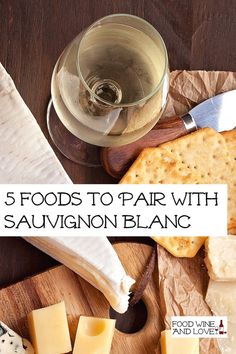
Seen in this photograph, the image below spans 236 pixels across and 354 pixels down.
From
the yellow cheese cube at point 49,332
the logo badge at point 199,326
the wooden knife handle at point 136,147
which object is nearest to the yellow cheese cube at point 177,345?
the logo badge at point 199,326

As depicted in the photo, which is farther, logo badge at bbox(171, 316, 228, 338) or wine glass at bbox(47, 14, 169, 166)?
logo badge at bbox(171, 316, 228, 338)

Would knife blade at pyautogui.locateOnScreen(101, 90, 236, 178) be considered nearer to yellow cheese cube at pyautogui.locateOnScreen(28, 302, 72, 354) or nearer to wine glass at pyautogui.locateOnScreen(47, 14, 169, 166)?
wine glass at pyautogui.locateOnScreen(47, 14, 169, 166)

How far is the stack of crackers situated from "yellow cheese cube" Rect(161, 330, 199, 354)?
0.56ft

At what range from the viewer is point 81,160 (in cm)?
117

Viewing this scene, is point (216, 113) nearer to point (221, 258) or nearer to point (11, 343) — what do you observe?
point (221, 258)

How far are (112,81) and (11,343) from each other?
38 centimetres

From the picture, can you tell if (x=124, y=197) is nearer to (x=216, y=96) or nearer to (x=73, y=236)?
(x=73, y=236)

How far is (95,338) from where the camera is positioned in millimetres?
1102

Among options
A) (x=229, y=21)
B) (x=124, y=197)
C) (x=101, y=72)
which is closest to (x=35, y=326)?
(x=124, y=197)

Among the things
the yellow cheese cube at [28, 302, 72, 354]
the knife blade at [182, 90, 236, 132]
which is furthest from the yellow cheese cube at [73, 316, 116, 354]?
the knife blade at [182, 90, 236, 132]

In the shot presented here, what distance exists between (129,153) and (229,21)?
0.27 meters

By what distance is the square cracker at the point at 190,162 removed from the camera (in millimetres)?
1152

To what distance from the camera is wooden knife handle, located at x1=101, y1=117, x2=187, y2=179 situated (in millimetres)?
1147

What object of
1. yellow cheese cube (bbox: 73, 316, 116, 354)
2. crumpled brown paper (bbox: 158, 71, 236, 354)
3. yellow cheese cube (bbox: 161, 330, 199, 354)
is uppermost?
crumpled brown paper (bbox: 158, 71, 236, 354)
